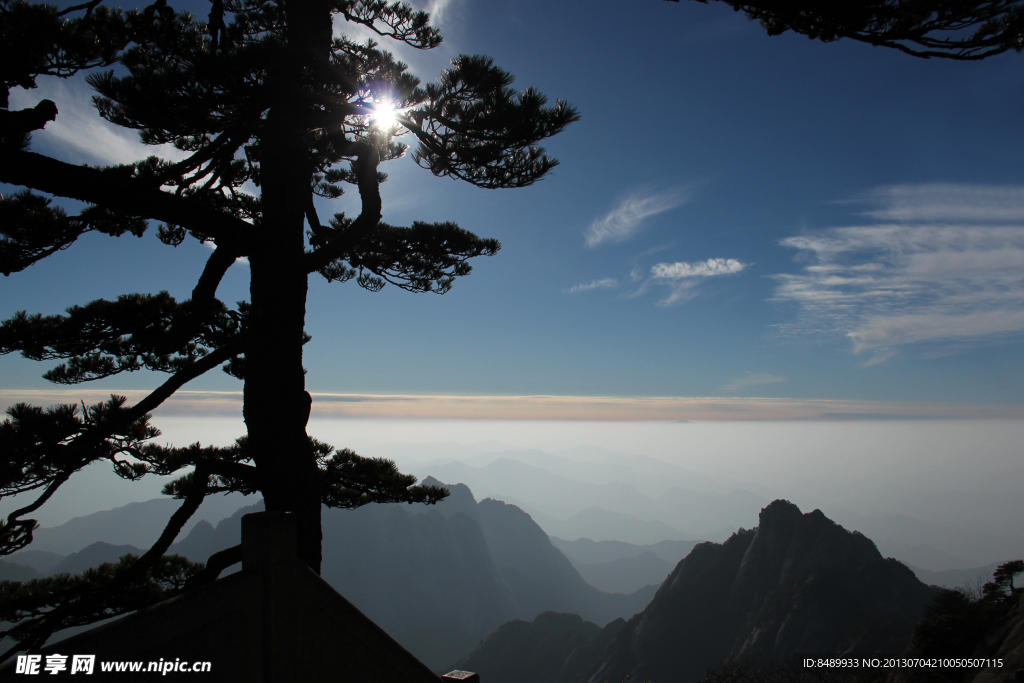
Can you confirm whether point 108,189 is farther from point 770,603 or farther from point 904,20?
point 770,603

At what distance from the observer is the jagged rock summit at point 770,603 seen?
162 ft

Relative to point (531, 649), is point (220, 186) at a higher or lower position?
higher

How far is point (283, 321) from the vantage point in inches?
175

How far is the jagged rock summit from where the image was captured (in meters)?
49.3

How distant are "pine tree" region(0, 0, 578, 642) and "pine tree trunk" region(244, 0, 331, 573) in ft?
0.04

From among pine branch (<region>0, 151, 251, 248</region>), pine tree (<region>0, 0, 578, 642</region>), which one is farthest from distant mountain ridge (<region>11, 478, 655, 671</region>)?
pine branch (<region>0, 151, 251, 248</region>)

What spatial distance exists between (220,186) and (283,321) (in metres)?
2.04

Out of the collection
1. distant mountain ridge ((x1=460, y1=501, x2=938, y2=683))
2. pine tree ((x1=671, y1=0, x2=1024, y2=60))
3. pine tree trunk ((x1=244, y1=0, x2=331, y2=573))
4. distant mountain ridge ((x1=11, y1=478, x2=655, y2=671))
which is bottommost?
distant mountain ridge ((x1=11, y1=478, x2=655, y2=671))

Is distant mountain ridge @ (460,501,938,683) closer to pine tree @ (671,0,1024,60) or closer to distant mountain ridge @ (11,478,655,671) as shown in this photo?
pine tree @ (671,0,1024,60)

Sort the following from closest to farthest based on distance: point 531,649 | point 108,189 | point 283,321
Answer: point 108,189
point 283,321
point 531,649

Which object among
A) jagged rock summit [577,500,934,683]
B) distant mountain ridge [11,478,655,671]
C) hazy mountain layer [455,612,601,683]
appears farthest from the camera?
distant mountain ridge [11,478,655,671]

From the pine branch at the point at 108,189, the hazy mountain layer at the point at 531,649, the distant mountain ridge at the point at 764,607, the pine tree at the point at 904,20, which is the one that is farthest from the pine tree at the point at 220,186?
the hazy mountain layer at the point at 531,649

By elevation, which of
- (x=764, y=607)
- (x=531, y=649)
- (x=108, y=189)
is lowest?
(x=531, y=649)

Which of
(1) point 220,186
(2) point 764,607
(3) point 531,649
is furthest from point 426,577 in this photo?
(1) point 220,186
